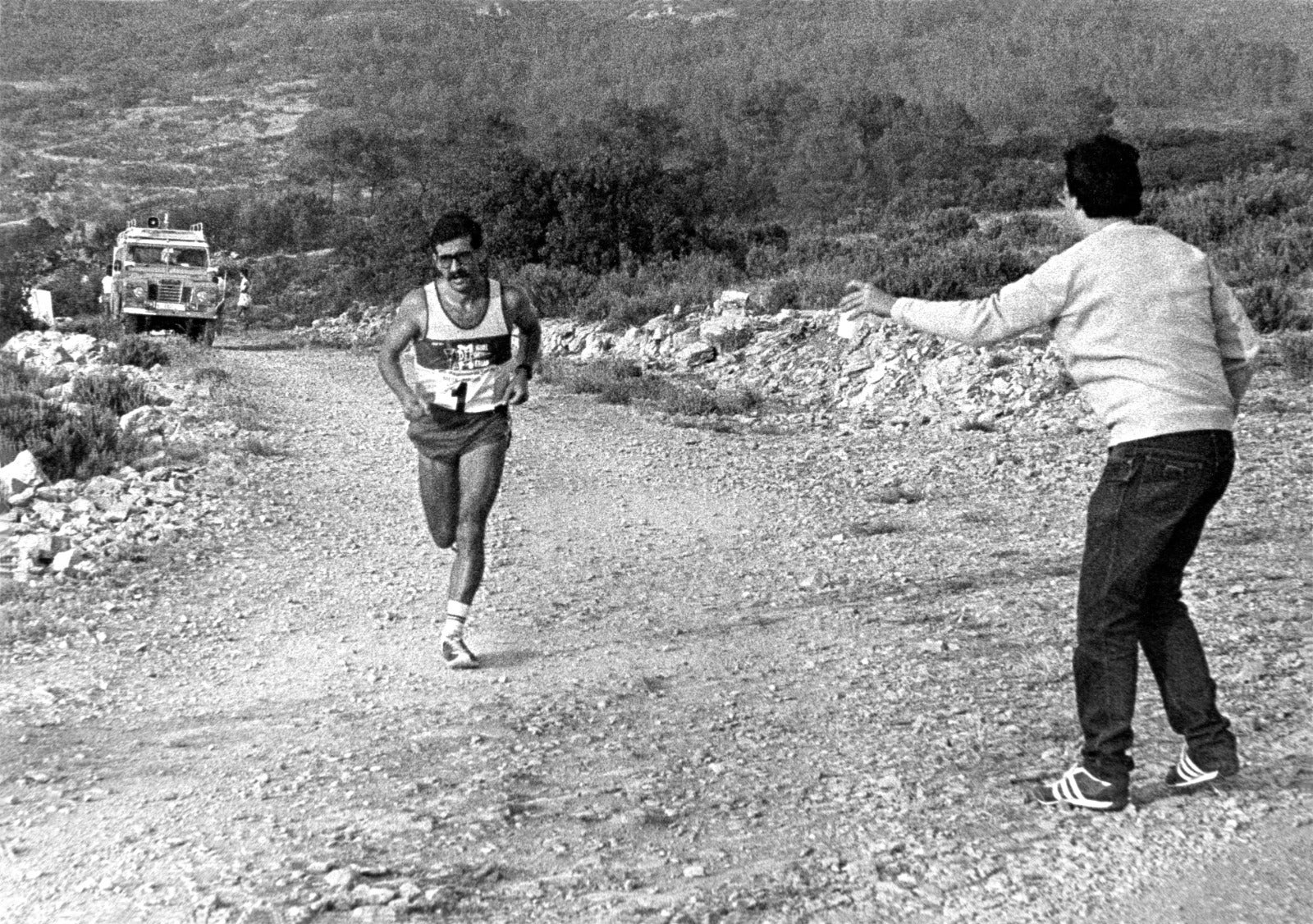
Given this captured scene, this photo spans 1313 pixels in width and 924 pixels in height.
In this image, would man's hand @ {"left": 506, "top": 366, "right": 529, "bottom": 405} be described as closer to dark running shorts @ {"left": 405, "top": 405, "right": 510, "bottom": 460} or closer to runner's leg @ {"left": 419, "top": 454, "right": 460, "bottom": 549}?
dark running shorts @ {"left": 405, "top": 405, "right": 510, "bottom": 460}

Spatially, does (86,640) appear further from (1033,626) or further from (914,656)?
(1033,626)

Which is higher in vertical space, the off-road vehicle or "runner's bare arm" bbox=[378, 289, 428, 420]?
"runner's bare arm" bbox=[378, 289, 428, 420]

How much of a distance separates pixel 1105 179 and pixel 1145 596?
1.12 metres

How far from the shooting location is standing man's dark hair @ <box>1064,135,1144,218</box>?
13.3 ft

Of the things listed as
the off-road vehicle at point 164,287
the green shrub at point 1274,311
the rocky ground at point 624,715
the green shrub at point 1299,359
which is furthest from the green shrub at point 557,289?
the rocky ground at point 624,715

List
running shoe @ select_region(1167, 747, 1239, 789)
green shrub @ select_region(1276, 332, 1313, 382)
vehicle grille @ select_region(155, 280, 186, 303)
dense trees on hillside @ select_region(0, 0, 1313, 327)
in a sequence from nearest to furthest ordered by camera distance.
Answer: running shoe @ select_region(1167, 747, 1239, 789)
green shrub @ select_region(1276, 332, 1313, 382)
vehicle grille @ select_region(155, 280, 186, 303)
dense trees on hillside @ select_region(0, 0, 1313, 327)

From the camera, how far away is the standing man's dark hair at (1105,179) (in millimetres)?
4047

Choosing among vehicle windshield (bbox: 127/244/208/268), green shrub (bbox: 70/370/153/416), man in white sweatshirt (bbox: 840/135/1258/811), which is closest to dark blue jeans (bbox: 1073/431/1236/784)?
man in white sweatshirt (bbox: 840/135/1258/811)

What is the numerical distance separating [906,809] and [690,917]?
3.17 ft

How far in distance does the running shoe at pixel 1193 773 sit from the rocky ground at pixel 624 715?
0.06 m

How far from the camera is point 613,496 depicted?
992cm

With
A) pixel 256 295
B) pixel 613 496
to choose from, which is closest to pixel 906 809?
pixel 613 496

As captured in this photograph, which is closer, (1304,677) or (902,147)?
(1304,677)

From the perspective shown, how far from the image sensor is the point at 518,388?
5.97 metres
